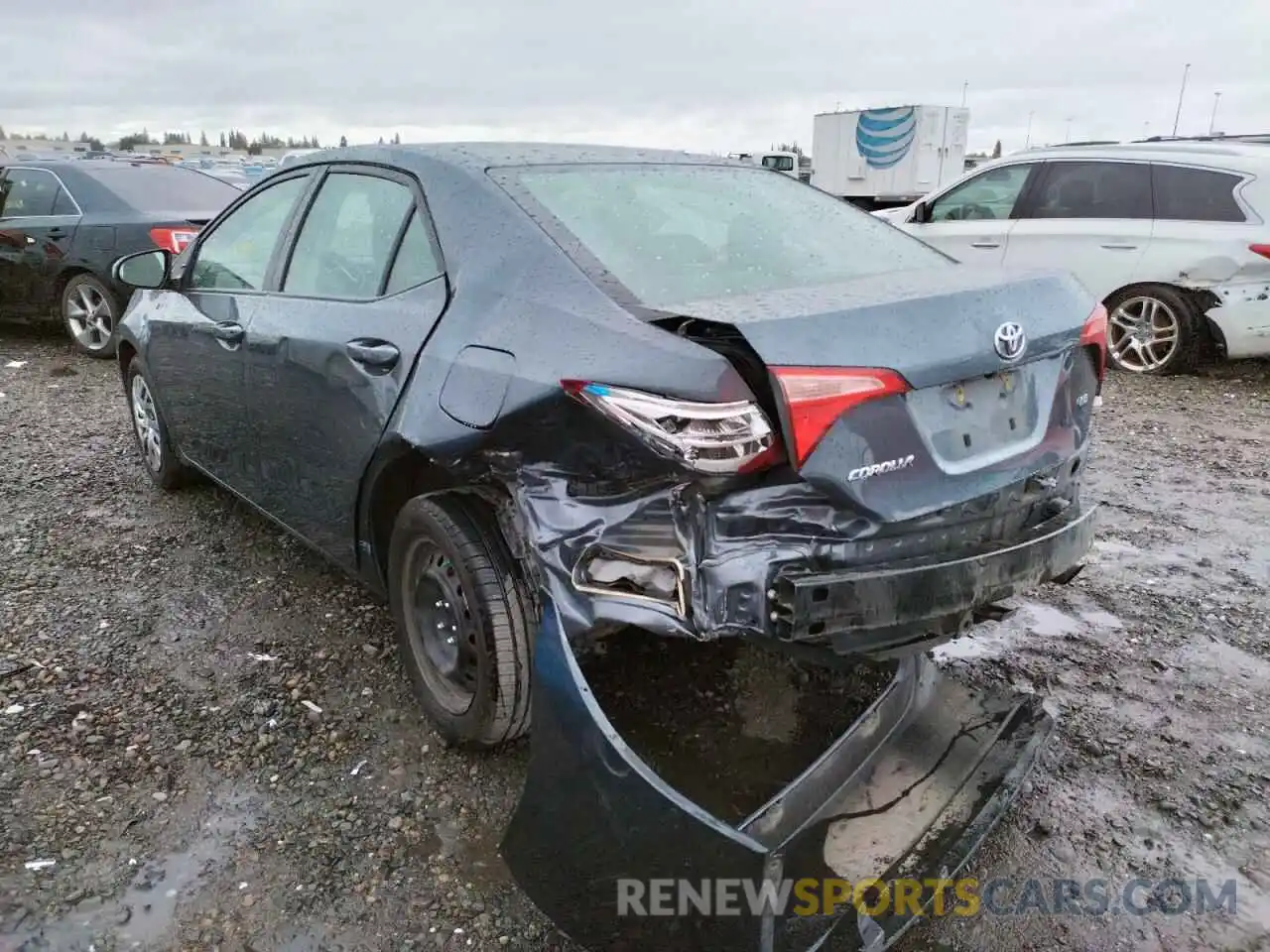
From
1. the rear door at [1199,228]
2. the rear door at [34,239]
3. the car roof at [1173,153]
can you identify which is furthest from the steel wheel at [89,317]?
the rear door at [1199,228]

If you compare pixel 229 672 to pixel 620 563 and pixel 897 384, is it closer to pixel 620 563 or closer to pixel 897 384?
pixel 620 563

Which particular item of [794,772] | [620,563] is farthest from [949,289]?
[794,772]

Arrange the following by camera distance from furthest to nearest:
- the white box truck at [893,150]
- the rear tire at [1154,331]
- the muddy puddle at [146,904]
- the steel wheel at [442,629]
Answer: the white box truck at [893,150] < the rear tire at [1154,331] < the steel wheel at [442,629] < the muddy puddle at [146,904]

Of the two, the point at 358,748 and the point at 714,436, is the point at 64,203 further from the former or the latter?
the point at 714,436

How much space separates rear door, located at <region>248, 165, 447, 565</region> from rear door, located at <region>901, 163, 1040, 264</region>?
613cm

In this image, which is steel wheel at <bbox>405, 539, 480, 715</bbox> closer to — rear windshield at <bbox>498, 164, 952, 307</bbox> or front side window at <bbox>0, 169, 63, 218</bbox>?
rear windshield at <bbox>498, 164, 952, 307</bbox>

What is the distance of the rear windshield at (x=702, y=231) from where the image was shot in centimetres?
243

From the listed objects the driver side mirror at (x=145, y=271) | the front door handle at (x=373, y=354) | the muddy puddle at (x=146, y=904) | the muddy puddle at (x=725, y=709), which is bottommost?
the muddy puddle at (x=146, y=904)

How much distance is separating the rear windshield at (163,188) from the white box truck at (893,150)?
691 inches

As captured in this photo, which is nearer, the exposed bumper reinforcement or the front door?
the exposed bumper reinforcement

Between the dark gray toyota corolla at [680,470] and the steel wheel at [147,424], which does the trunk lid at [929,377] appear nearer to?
the dark gray toyota corolla at [680,470]

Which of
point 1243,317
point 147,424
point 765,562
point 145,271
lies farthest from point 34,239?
point 1243,317

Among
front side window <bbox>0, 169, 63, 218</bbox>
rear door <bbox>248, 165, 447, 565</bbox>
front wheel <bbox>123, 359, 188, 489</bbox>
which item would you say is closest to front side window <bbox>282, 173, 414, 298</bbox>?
rear door <bbox>248, 165, 447, 565</bbox>

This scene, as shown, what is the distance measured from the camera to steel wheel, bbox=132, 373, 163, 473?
468 cm
